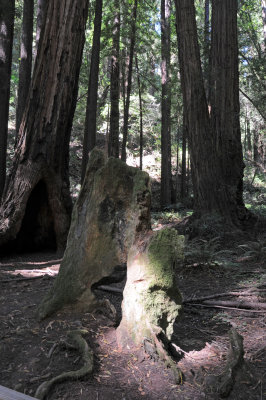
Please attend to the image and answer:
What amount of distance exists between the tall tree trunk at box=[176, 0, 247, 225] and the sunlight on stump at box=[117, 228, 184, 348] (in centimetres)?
579

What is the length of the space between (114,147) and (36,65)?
795cm

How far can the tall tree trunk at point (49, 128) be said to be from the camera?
8.39m

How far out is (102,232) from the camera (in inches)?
168

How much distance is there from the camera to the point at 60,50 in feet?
28.2

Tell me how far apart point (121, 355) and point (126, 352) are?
0.06 m

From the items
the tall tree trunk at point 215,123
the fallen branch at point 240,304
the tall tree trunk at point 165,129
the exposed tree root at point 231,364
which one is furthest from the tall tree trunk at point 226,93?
the tall tree trunk at point 165,129

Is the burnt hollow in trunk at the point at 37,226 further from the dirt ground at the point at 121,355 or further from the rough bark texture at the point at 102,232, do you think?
the rough bark texture at the point at 102,232

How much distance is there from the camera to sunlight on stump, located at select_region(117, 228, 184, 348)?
3.51 m

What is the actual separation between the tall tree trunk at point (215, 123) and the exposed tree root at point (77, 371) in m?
6.35

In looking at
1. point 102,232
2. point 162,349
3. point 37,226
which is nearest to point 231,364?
point 162,349

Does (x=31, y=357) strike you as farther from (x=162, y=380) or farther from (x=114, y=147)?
(x=114, y=147)

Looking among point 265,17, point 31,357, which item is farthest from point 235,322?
point 265,17

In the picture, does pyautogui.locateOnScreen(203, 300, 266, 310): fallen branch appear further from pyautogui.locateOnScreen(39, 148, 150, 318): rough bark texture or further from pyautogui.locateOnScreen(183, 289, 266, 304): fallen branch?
pyautogui.locateOnScreen(39, 148, 150, 318): rough bark texture

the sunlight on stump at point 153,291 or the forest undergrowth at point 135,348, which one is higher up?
the sunlight on stump at point 153,291
